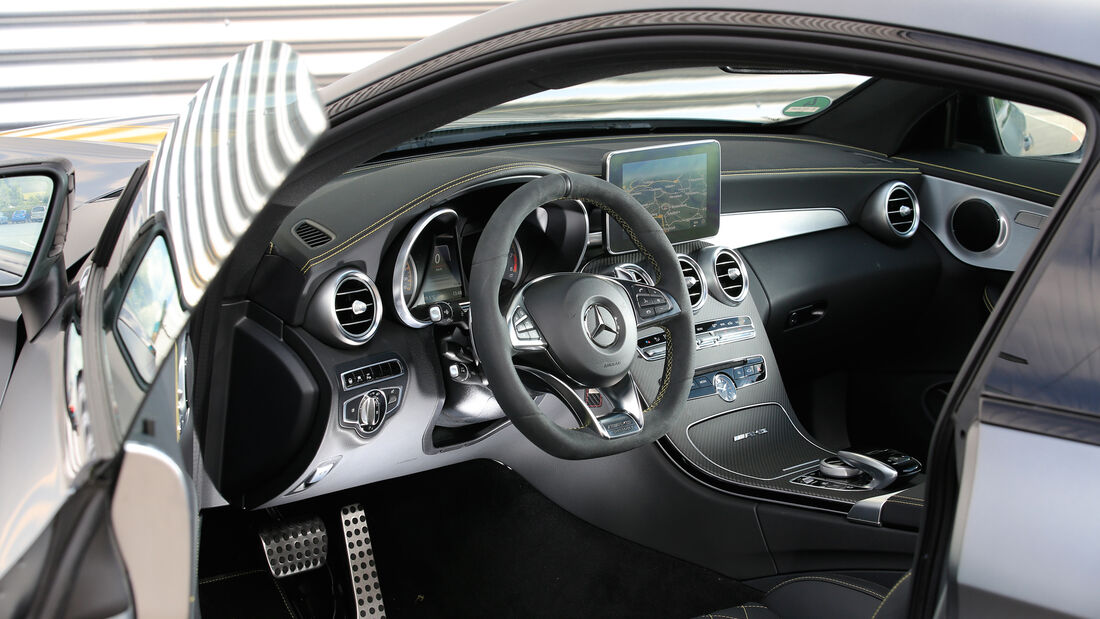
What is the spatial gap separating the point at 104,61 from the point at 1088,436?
6254mm

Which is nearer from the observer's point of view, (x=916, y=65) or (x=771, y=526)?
(x=916, y=65)

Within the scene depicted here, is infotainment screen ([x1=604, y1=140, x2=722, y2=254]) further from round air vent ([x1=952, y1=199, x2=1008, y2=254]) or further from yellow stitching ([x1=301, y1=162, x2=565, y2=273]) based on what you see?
round air vent ([x1=952, y1=199, x2=1008, y2=254])

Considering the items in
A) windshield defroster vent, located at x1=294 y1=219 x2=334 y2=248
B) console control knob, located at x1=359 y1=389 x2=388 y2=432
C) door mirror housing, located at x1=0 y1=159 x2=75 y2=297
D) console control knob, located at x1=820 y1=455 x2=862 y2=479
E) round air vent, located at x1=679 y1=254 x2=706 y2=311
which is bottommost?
console control knob, located at x1=820 y1=455 x2=862 y2=479

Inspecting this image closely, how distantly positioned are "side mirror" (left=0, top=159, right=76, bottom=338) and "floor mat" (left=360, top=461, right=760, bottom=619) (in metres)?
1.07

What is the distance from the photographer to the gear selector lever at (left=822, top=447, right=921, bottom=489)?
2178 mm

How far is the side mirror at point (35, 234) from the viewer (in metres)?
1.14

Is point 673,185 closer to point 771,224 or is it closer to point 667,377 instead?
point 771,224

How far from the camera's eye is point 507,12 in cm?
111

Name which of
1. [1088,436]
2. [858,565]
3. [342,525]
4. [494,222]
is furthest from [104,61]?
[1088,436]

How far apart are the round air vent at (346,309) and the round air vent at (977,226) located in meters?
1.92

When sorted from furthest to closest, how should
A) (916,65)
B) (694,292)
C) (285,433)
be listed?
(694,292) < (285,433) < (916,65)

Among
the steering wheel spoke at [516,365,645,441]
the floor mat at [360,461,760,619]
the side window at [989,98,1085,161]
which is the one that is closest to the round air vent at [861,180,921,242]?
the side window at [989,98,1085,161]

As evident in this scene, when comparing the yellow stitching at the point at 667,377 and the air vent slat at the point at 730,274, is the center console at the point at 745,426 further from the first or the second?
the yellow stitching at the point at 667,377

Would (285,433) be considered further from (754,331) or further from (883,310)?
(883,310)
